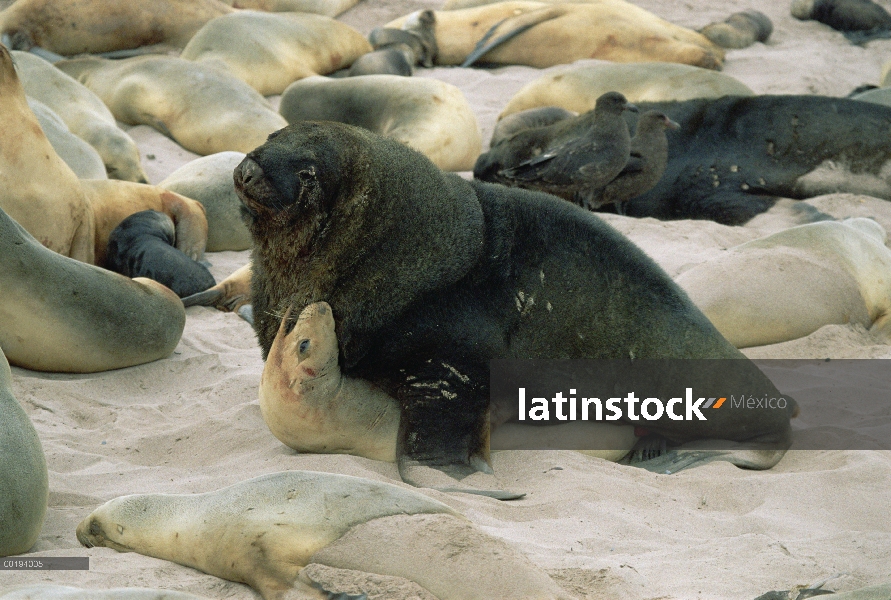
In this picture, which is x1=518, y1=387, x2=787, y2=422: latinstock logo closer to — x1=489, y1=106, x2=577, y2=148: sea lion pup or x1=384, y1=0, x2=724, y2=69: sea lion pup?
x1=489, y1=106, x2=577, y2=148: sea lion pup

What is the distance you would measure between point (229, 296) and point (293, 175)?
2179 mm

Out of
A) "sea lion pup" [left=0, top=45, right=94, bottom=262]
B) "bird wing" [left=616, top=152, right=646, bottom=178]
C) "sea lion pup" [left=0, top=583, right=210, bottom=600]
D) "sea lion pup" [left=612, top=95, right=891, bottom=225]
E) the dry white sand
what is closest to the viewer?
"sea lion pup" [left=0, top=583, right=210, bottom=600]

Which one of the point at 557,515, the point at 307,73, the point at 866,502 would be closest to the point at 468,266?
the point at 557,515

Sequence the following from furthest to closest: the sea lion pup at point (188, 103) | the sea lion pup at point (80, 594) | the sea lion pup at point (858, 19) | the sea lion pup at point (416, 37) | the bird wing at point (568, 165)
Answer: the sea lion pup at point (858, 19), the sea lion pup at point (416, 37), the sea lion pup at point (188, 103), the bird wing at point (568, 165), the sea lion pup at point (80, 594)

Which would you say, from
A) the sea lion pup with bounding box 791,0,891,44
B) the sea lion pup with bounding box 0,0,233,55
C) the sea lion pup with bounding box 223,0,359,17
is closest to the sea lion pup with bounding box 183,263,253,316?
the sea lion pup with bounding box 0,0,233,55

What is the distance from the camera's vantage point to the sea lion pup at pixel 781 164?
7.21 meters

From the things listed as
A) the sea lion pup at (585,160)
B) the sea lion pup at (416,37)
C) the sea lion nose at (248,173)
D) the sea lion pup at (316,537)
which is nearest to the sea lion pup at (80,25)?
the sea lion pup at (416,37)

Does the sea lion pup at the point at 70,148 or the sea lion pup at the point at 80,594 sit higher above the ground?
the sea lion pup at the point at 80,594

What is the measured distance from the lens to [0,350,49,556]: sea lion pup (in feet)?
8.61

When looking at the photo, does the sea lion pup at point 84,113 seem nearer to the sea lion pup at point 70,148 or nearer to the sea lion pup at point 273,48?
the sea lion pup at point 70,148

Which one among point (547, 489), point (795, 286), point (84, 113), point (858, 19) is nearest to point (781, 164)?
point (795, 286)

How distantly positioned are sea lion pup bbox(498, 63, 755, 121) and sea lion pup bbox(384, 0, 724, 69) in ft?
4.64

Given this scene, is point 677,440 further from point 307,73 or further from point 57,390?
point 307,73

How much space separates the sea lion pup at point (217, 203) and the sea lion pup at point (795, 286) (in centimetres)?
257
